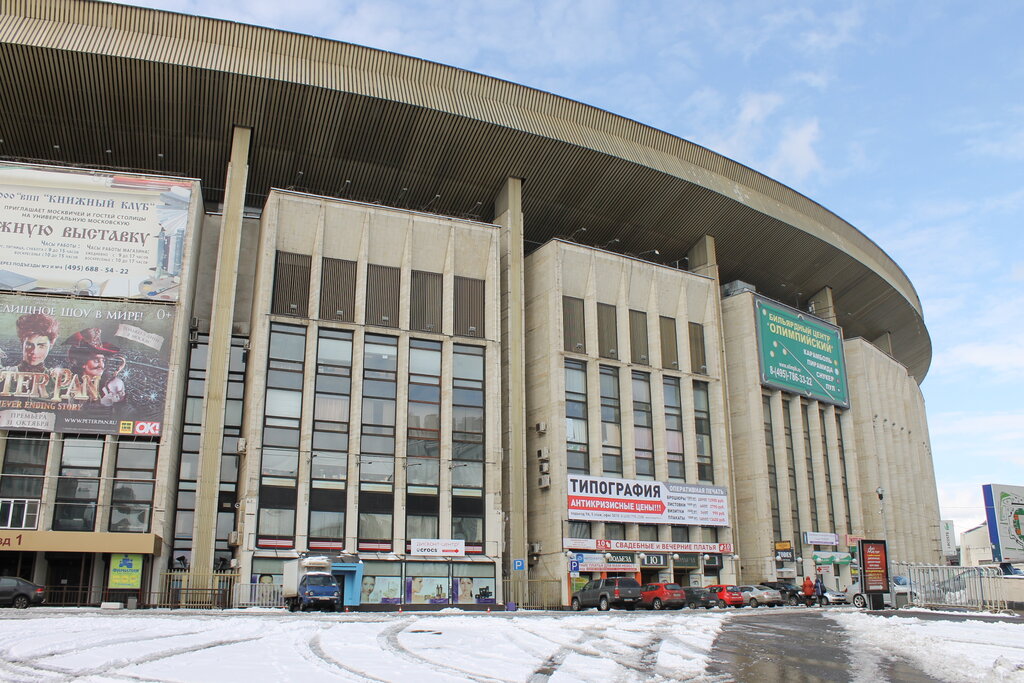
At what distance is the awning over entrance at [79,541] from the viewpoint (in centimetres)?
3672

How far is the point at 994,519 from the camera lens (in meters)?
43.8

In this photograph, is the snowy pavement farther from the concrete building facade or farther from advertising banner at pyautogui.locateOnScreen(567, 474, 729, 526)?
advertising banner at pyautogui.locateOnScreen(567, 474, 729, 526)

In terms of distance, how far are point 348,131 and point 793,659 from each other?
1483 inches

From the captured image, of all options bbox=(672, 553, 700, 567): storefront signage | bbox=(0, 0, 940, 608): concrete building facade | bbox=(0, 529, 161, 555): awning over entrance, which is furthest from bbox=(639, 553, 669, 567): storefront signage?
bbox=(0, 529, 161, 555): awning over entrance

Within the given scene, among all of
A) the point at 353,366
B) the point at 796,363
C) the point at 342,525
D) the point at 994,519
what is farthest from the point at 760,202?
the point at 342,525

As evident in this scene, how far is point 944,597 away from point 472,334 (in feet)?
92.0

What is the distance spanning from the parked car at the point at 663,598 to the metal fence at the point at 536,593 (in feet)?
19.5

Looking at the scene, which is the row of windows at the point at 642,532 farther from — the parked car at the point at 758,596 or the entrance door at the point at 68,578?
the entrance door at the point at 68,578

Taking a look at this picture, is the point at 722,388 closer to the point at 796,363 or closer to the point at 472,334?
the point at 796,363

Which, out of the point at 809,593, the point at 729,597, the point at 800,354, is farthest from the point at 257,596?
the point at 800,354

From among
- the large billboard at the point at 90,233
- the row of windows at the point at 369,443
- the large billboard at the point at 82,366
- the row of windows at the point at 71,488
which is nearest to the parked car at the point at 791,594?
the row of windows at the point at 369,443

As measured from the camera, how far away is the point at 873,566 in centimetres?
3922

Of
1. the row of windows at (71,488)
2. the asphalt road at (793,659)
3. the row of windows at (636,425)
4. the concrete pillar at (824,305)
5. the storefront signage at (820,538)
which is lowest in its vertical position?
the asphalt road at (793,659)

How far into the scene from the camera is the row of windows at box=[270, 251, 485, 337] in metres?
45.7
